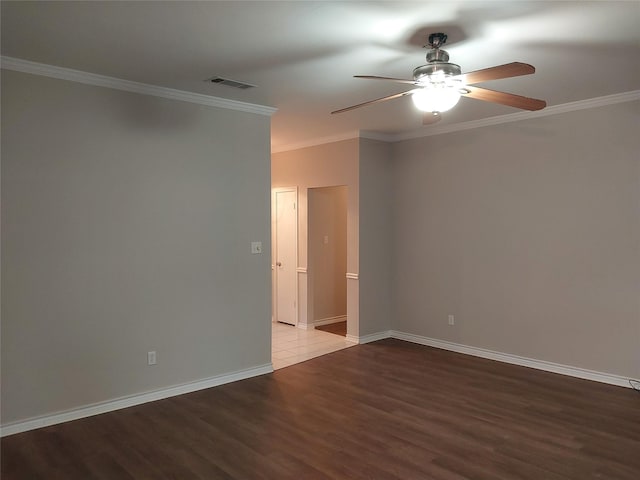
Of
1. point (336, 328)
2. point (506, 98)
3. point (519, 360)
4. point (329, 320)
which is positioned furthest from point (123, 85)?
point (519, 360)

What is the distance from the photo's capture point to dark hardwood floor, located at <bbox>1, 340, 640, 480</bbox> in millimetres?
3004

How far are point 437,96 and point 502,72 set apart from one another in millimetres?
412

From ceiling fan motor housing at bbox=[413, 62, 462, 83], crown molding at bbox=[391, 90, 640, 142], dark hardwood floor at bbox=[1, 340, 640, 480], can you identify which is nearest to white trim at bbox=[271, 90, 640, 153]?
crown molding at bbox=[391, 90, 640, 142]

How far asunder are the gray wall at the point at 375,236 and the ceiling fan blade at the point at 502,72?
3.39 metres

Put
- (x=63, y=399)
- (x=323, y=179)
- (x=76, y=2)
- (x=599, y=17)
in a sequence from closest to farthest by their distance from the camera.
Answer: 1. (x=76, y=2)
2. (x=599, y=17)
3. (x=63, y=399)
4. (x=323, y=179)

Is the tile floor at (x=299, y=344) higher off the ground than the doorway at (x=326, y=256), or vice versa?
the doorway at (x=326, y=256)

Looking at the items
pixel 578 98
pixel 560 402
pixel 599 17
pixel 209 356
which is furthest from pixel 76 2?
pixel 560 402

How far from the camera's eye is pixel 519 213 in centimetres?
516

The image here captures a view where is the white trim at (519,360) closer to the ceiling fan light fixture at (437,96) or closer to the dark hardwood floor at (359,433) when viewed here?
the dark hardwood floor at (359,433)

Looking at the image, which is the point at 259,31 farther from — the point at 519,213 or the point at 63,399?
the point at 519,213

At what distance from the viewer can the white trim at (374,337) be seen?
610 cm

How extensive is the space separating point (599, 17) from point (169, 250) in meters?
3.53

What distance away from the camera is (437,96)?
9.37 feet

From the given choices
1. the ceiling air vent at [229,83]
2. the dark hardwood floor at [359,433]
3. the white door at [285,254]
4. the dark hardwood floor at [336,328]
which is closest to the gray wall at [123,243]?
the dark hardwood floor at [359,433]
